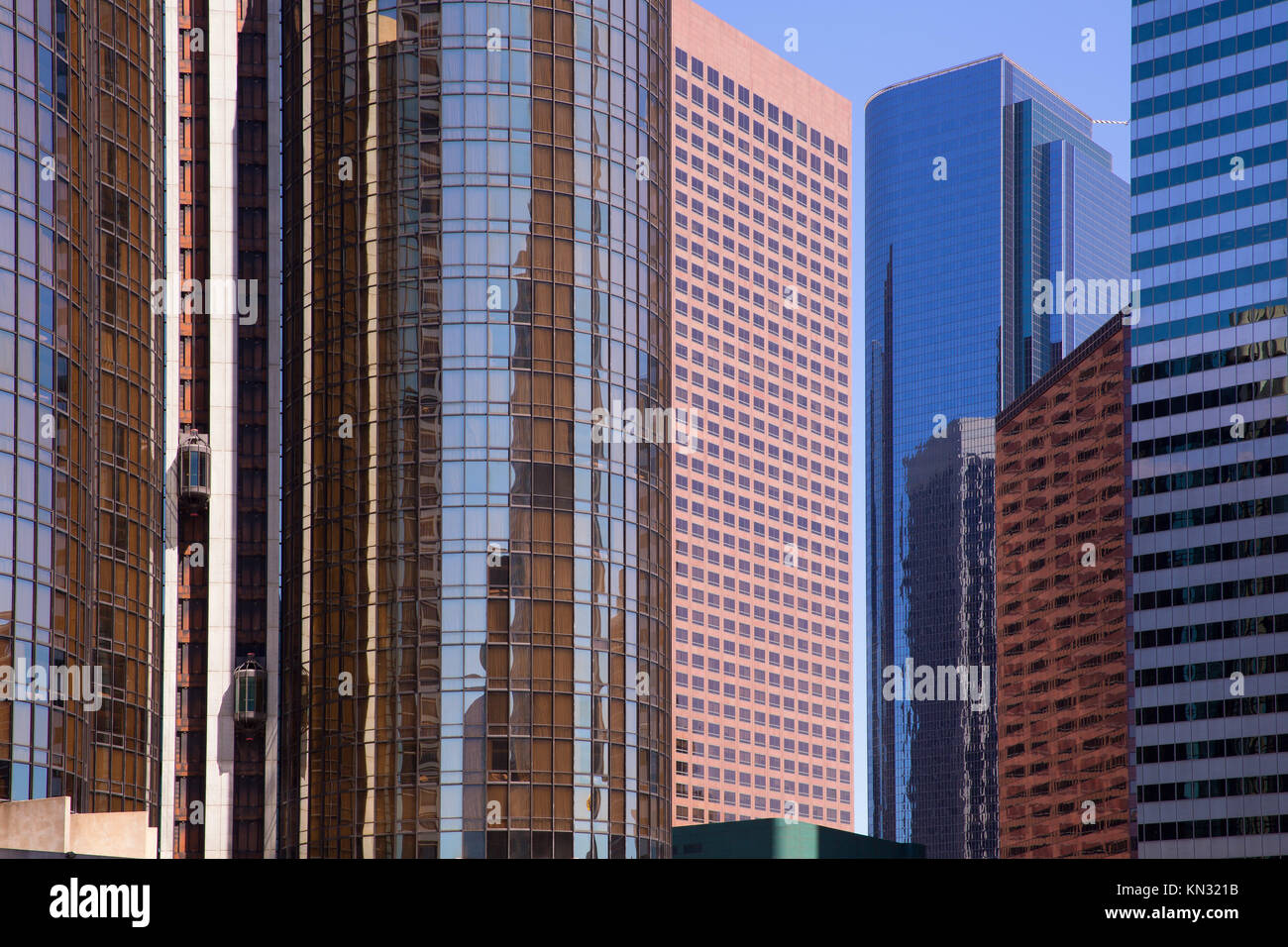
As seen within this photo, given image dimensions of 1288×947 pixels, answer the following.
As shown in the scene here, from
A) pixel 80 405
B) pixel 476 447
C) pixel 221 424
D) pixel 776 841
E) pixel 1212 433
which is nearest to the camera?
pixel 80 405

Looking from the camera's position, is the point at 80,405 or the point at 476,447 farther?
the point at 476,447

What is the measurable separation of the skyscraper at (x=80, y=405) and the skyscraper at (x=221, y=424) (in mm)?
10715

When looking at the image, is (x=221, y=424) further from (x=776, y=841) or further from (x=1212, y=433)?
(x=1212, y=433)

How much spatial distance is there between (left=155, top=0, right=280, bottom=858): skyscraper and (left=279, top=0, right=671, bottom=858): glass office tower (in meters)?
10.4

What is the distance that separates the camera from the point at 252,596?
123125mm

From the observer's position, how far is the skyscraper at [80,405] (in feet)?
282

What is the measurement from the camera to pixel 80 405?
93.4 metres

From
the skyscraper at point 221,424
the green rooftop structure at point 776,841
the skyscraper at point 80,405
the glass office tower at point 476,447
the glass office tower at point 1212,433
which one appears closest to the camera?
the skyscraper at point 80,405

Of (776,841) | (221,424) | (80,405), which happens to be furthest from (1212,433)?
(80,405)

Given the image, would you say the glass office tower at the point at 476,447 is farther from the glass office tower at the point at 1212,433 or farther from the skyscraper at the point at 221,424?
the glass office tower at the point at 1212,433

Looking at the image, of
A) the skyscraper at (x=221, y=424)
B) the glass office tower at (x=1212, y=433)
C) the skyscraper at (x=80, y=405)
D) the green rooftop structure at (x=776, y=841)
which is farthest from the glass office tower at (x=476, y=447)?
the glass office tower at (x=1212, y=433)

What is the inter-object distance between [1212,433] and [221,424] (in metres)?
119
